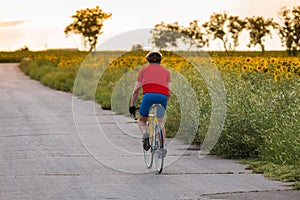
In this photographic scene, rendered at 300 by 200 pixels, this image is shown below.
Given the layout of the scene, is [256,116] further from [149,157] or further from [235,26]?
[235,26]

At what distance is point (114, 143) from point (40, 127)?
3.25 m

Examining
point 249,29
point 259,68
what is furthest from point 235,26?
point 259,68

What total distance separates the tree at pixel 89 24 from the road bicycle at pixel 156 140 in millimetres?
61246

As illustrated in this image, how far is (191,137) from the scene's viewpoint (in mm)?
14984

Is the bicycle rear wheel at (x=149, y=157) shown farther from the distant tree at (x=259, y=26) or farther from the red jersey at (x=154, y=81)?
the distant tree at (x=259, y=26)

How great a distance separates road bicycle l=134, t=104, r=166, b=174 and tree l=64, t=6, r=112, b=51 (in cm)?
6125

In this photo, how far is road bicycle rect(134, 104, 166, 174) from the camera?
36.7 ft

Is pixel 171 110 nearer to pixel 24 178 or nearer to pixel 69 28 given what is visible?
pixel 24 178

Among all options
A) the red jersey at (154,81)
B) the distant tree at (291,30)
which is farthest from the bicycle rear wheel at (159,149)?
the distant tree at (291,30)

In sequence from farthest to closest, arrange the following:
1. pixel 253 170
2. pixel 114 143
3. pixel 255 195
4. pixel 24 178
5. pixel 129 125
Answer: pixel 129 125, pixel 114 143, pixel 253 170, pixel 24 178, pixel 255 195

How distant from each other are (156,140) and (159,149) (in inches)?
7.7

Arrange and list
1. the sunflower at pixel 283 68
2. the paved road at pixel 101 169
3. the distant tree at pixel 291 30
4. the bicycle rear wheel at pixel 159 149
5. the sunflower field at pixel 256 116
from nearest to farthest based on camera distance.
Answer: the paved road at pixel 101 169 → the bicycle rear wheel at pixel 159 149 → the sunflower field at pixel 256 116 → the sunflower at pixel 283 68 → the distant tree at pixel 291 30

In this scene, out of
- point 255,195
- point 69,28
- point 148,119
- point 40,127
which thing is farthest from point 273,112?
point 69,28

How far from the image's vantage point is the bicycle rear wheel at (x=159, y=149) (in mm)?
11172
